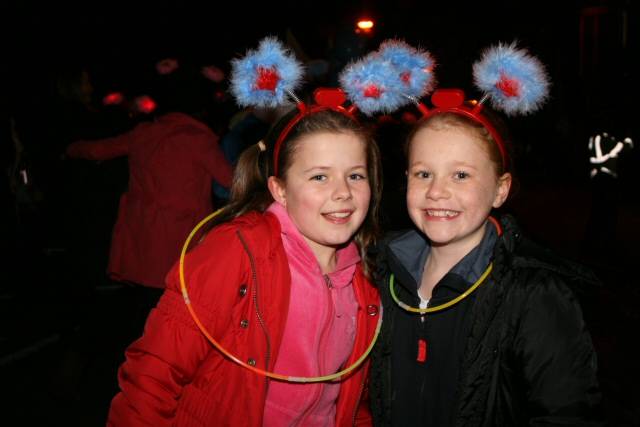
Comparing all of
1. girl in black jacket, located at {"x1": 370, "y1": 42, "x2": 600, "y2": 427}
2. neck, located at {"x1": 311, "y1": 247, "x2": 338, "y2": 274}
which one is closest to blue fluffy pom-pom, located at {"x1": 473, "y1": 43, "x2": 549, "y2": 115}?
girl in black jacket, located at {"x1": 370, "y1": 42, "x2": 600, "y2": 427}

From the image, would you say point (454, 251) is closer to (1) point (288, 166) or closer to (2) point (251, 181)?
(1) point (288, 166)

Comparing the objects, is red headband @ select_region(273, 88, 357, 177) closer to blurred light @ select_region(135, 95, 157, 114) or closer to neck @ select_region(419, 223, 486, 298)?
neck @ select_region(419, 223, 486, 298)

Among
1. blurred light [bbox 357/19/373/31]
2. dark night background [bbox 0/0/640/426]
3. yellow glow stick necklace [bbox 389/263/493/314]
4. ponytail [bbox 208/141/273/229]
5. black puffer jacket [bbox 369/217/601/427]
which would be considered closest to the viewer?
black puffer jacket [bbox 369/217/601/427]

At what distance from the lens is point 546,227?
9203 millimetres

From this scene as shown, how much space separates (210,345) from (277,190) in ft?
2.31

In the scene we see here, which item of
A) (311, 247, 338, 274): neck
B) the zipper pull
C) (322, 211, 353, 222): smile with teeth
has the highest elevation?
(322, 211, 353, 222): smile with teeth

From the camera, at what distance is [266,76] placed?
2037 mm

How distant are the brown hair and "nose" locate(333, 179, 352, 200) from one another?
203 mm

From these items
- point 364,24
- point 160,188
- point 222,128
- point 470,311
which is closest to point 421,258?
point 470,311

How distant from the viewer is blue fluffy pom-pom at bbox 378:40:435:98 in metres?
2.06

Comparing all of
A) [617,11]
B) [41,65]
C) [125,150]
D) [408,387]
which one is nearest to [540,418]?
[408,387]

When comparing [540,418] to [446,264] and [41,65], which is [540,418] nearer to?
[446,264]

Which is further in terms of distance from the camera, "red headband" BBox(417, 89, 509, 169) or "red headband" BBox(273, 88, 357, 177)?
"red headband" BBox(273, 88, 357, 177)

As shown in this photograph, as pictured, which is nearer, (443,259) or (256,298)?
(256,298)
